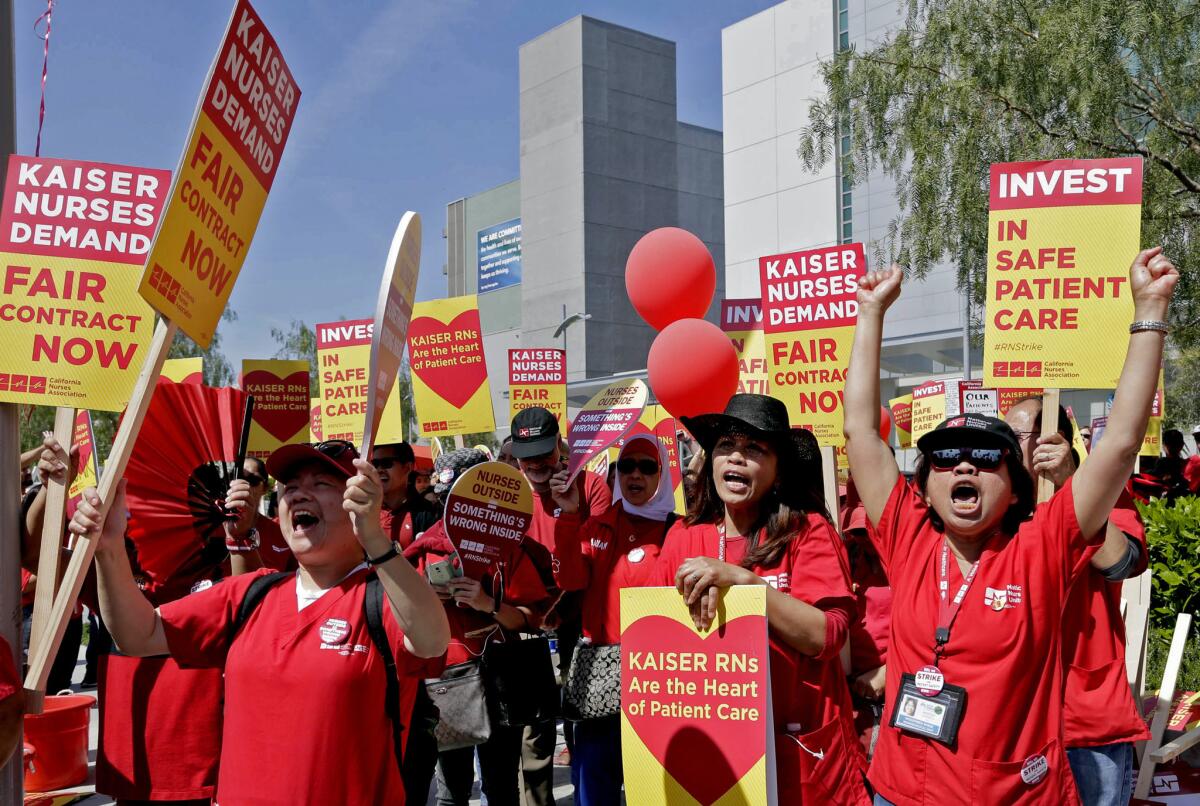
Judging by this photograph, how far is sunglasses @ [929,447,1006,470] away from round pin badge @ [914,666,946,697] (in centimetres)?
61

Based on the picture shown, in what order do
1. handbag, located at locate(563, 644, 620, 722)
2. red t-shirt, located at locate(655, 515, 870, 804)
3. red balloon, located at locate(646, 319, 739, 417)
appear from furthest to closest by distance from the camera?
red balloon, located at locate(646, 319, 739, 417)
handbag, located at locate(563, 644, 620, 722)
red t-shirt, located at locate(655, 515, 870, 804)

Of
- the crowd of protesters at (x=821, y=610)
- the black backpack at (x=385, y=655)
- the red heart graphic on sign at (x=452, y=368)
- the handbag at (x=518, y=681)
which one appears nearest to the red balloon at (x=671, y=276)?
the red heart graphic on sign at (x=452, y=368)

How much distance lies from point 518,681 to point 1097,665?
257 centimetres

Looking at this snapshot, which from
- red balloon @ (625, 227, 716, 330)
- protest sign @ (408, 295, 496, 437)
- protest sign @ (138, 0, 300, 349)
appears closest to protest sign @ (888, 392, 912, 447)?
protest sign @ (408, 295, 496, 437)

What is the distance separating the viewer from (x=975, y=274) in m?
13.7

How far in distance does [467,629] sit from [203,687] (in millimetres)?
1226

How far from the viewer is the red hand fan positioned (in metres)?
4.18

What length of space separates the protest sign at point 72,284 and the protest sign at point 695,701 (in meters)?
1.77

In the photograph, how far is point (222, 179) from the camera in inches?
130

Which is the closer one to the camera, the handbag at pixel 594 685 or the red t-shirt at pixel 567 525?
the handbag at pixel 594 685

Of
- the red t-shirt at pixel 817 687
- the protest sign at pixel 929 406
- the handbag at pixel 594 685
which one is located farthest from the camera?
the protest sign at pixel 929 406

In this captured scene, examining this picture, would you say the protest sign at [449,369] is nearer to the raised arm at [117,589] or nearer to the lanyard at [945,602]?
the raised arm at [117,589]

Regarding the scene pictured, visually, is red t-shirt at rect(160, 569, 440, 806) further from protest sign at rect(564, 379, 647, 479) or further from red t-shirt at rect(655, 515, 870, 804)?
protest sign at rect(564, 379, 647, 479)

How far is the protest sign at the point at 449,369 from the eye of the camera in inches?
347
